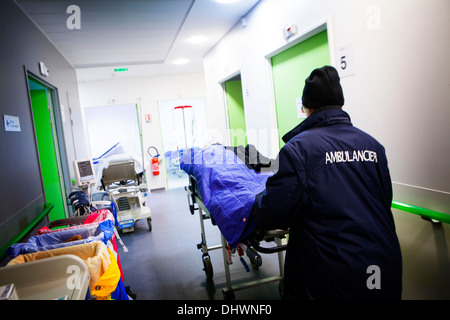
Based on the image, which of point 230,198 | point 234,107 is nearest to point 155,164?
point 234,107

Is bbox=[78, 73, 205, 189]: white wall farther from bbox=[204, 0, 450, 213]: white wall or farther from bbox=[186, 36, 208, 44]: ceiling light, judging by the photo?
bbox=[204, 0, 450, 213]: white wall

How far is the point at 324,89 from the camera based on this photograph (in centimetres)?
126

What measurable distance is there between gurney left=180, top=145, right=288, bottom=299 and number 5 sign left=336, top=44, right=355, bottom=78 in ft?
3.18

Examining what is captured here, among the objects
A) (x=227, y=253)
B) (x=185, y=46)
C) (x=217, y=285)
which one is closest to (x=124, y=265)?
(x=217, y=285)

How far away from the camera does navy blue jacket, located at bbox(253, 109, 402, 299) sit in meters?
1.15

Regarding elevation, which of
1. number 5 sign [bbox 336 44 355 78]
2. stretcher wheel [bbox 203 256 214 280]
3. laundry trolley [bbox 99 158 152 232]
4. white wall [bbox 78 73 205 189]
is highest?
white wall [bbox 78 73 205 189]

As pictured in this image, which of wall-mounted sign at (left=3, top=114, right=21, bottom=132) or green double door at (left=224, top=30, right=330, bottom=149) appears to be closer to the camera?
wall-mounted sign at (left=3, top=114, right=21, bottom=132)

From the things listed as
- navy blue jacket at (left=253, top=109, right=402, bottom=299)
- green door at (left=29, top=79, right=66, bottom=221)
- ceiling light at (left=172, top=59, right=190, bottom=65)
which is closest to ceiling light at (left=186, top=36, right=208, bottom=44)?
ceiling light at (left=172, top=59, right=190, bottom=65)

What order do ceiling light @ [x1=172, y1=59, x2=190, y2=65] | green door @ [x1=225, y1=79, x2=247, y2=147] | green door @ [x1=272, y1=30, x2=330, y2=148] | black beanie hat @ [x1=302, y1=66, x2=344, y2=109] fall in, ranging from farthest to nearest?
ceiling light @ [x1=172, y1=59, x2=190, y2=65], green door @ [x1=225, y1=79, x2=247, y2=147], green door @ [x1=272, y1=30, x2=330, y2=148], black beanie hat @ [x1=302, y1=66, x2=344, y2=109]

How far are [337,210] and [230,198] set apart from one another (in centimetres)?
76

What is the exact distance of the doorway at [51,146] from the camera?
386 centimetres

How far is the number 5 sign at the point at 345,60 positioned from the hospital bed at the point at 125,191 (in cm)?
331

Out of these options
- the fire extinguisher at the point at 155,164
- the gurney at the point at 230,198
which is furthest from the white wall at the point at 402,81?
the fire extinguisher at the point at 155,164
